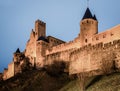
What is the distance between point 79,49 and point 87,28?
400cm

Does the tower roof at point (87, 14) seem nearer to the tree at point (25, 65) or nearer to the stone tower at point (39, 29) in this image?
the stone tower at point (39, 29)

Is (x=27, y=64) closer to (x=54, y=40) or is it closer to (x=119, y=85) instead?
(x=54, y=40)

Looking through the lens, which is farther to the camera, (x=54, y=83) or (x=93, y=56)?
(x=54, y=83)

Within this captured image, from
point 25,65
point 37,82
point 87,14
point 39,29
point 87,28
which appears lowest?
point 37,82

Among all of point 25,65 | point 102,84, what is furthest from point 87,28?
point 25,65

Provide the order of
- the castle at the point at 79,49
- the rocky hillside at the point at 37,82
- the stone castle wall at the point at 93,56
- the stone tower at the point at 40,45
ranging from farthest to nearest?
→ the stone tower at the point at 40,45 → the rocky hillside at the point at 37,82 → the castle at the point at 79,49 → the stone castle wall at the point at 93,56

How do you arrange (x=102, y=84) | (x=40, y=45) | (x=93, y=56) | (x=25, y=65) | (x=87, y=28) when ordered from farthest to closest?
(x=25, y=65) → (x=40, y=45) → (x=87, y=28) → (x=93, y=56) → (x=102, y=84)

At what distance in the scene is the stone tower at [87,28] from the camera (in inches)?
1891

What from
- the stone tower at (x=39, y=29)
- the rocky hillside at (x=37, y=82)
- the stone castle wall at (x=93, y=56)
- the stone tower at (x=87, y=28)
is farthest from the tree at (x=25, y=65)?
the stone tower at (x=87, y=28)

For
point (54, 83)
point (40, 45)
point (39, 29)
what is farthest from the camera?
point (39, 29)

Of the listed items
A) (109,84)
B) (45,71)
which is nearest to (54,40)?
(45,71)

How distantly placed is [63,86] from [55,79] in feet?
13.6

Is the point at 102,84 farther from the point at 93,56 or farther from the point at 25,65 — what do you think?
the point at 25,65

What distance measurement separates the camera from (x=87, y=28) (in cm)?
4869
